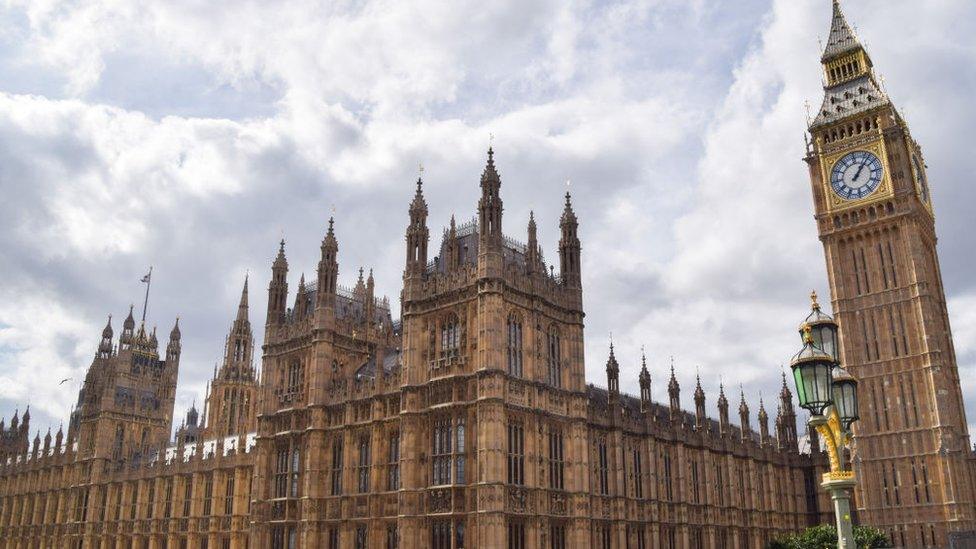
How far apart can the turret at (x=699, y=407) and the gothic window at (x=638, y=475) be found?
391 inches

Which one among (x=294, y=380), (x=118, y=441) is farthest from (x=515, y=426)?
(x=118, y=441)

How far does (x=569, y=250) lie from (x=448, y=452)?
48.7ft

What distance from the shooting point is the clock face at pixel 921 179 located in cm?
7699

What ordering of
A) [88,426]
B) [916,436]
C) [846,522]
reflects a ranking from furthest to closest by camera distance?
[88,426]
[916,436]
[846,522]

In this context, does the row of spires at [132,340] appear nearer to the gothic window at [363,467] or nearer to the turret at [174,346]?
the turret at [174,346]

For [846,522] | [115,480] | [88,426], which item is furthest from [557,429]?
[88,426]

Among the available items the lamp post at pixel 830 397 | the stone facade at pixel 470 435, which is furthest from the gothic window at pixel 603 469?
the lamp post at pixel 830 397

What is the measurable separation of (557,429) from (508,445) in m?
4.37

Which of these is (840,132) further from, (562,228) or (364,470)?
(364,470)

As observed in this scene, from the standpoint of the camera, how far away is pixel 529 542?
142 feet

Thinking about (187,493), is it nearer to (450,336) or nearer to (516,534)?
(450,336)

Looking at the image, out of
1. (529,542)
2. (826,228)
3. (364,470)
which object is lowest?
(529,542)

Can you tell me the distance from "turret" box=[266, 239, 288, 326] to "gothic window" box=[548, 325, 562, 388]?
20.8 m

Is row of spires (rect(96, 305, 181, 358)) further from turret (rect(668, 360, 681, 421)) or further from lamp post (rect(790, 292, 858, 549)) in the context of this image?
lamp post (rect(790, 292, 858, 549))
